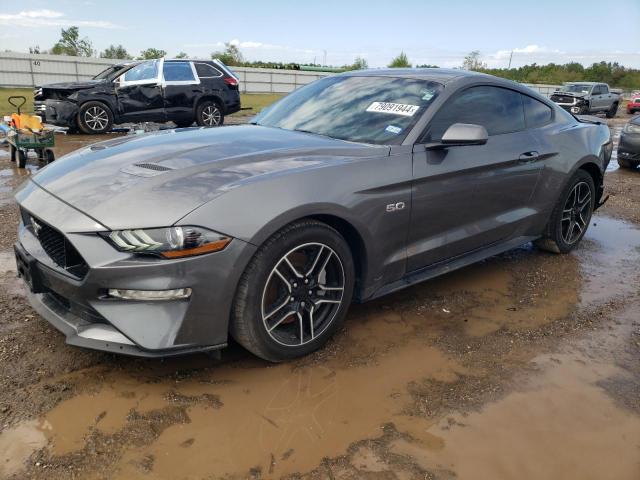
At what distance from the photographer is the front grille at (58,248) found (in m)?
2.38

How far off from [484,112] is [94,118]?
9837mm

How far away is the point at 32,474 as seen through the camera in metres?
2.01

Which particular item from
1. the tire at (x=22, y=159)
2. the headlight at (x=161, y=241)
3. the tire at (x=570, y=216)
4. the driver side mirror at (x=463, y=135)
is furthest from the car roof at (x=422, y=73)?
the tire at (x=22, y=159)

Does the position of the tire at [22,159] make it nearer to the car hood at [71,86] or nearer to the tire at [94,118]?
the tire at [94,118]

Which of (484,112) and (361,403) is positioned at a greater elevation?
(484,112)

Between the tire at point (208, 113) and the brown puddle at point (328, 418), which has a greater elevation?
the tire at point (208, 113)

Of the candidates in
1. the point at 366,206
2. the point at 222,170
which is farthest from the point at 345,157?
the point at 222,170

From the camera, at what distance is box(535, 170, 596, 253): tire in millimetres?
4551

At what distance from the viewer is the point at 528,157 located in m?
3.96

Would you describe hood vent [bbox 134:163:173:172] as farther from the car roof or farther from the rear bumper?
the rear bumper

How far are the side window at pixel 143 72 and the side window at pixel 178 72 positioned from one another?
0.75 feet

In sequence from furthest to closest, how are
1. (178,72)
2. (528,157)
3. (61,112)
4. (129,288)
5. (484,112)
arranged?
(178,72), (61,112), (528,157), (484,112), (129,288)

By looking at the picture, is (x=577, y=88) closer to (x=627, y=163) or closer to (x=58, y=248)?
(x=627, y=163)

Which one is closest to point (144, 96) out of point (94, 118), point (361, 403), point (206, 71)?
point (94, 118)
